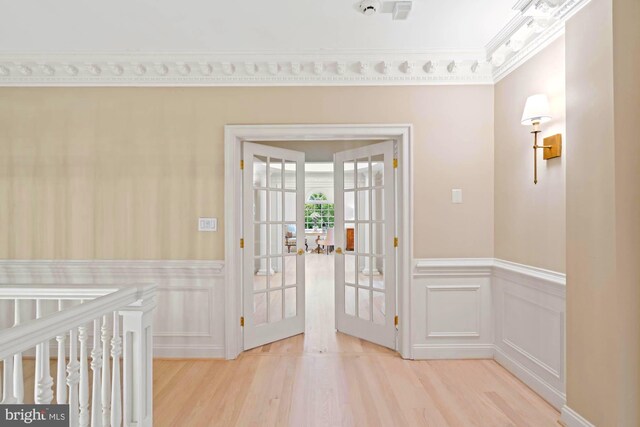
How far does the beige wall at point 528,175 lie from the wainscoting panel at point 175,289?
2.51m

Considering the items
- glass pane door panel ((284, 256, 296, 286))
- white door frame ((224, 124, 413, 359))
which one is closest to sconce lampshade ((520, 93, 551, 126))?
white door frame ((224, 124, 413, 359))

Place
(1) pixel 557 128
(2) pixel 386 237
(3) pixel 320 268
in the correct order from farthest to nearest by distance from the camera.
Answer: (3) pixel 320 268 → (2) pixel 386 237 → (1) pixel 557 128

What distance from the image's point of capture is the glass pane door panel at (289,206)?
12.4 ft

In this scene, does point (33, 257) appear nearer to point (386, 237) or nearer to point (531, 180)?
point (386, 237)

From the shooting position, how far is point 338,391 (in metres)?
2.62

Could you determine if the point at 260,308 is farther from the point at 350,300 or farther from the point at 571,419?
the point at 571,419

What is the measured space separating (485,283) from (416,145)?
1.39 m

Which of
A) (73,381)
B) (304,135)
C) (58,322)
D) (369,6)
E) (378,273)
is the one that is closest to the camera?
(58,322)

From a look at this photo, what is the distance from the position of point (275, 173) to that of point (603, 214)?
2.69 meters

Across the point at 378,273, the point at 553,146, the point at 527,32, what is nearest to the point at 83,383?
the point at 378,273

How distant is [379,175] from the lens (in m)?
3.50

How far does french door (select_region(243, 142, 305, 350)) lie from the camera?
3410 mm

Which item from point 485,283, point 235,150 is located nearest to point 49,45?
point 235,150

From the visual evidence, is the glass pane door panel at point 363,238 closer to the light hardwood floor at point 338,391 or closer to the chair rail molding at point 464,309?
the chair rail molding at point 464,309
